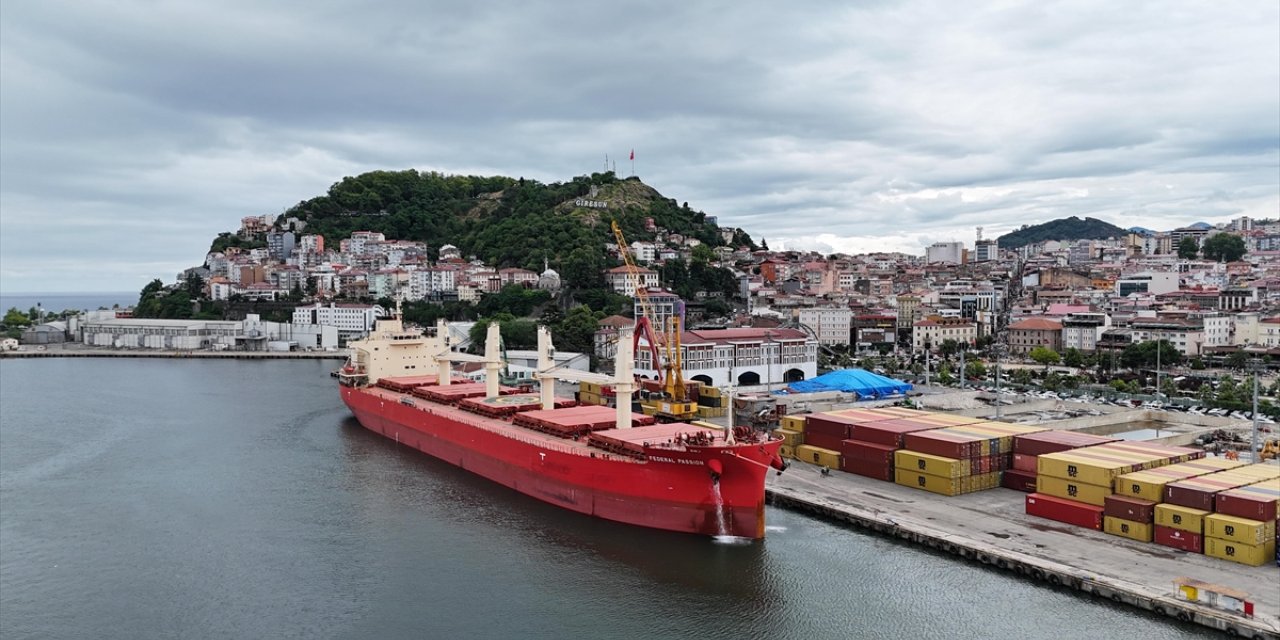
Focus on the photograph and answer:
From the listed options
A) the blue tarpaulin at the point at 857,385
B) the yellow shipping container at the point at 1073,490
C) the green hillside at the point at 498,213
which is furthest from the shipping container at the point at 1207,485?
the green hillside at the point at 498,213

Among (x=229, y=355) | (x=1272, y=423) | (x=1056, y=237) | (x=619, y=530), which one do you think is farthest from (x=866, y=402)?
(x=1056, y=237)

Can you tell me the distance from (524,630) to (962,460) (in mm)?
10506

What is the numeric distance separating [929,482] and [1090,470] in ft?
11.4

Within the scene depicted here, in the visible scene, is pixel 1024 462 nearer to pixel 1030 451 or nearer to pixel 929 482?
pixel 1030 451

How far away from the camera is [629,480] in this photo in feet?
59.4

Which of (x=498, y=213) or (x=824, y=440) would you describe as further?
(x=498, y=213)

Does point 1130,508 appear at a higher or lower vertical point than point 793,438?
lower

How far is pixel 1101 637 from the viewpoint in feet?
41.2

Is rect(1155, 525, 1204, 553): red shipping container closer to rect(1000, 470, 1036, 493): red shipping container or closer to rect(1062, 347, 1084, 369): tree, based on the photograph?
rect(1000, 470, 1036, 493): red shipping container

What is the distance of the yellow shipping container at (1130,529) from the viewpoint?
1553cm

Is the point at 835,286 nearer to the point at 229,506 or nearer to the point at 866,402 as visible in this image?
the point at 866,402

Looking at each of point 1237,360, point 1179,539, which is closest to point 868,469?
point 1179,539

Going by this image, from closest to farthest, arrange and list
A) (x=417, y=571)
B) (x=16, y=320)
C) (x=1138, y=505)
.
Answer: (x=1138, y=505)
(x=417, y=571)
(x=16, y=320)

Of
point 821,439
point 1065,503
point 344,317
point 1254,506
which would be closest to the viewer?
point 1254,506
